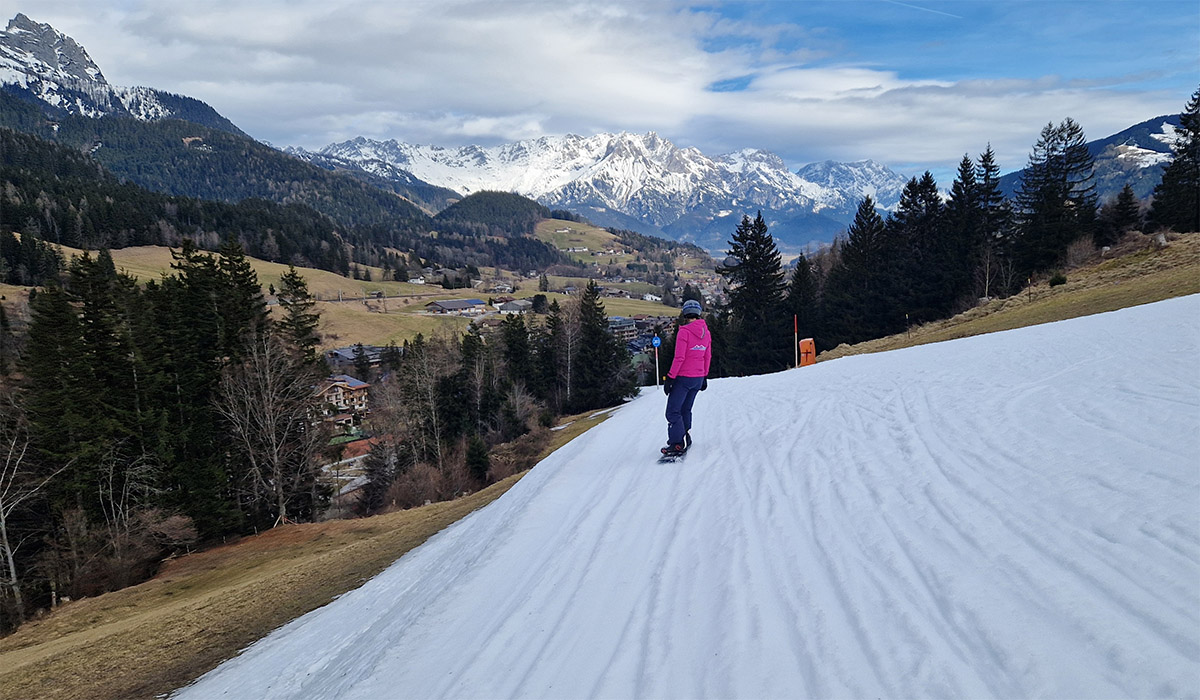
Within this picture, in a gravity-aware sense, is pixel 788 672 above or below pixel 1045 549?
below

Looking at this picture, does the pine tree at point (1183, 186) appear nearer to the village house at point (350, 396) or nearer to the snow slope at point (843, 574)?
the snow slope at point (843, 574)

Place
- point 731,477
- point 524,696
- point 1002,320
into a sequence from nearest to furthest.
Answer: point 524,696 < point 731,477 < point 1002,320

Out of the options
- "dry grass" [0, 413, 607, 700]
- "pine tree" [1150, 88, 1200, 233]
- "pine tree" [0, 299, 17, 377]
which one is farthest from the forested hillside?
"pine tree" [1150, 88, 1200, 233]

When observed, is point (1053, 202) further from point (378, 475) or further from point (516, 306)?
point (516, 306)

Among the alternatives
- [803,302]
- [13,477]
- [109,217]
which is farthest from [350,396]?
[109,217]

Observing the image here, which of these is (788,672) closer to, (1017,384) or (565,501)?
(565,501)

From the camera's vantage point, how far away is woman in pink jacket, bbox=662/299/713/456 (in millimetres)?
8352

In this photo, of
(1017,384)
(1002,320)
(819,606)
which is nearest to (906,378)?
(1017,384)

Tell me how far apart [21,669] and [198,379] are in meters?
18.5

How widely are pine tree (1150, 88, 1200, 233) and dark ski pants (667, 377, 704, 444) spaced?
157 feet

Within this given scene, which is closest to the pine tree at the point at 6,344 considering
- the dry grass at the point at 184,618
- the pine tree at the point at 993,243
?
the dry grass at the point at 184,618

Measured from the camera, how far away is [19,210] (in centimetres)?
11856

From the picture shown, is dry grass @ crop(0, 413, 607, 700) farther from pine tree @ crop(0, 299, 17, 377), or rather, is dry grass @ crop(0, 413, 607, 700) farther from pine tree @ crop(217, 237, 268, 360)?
pine tree @ crop(0, 299, 17, 377)

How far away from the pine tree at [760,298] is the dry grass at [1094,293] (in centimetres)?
1826
